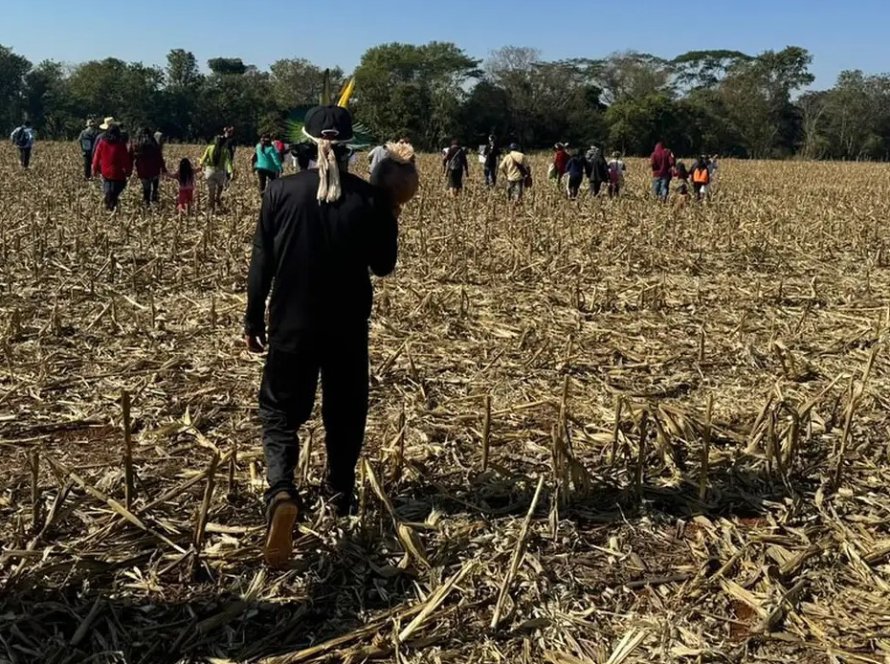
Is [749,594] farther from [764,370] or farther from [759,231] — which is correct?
[759,231]

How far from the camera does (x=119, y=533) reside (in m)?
3.43

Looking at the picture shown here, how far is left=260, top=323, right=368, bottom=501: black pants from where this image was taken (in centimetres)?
324

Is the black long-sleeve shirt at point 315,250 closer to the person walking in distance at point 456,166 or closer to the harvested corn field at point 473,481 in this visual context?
the harvested corn field at point 473,481

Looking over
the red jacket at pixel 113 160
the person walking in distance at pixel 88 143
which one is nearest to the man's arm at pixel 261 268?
the red jacket at pixel 113 160

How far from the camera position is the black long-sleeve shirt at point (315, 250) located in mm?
3139

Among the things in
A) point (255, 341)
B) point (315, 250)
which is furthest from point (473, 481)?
point (315, 250)

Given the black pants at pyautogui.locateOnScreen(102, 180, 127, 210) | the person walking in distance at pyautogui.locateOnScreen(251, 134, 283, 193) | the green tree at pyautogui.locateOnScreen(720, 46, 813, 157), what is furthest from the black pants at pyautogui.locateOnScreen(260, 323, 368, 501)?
the green tree at pyautogui.locateOnScreen(720, 46, 813, 157)

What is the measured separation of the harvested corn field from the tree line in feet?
121

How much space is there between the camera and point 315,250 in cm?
314

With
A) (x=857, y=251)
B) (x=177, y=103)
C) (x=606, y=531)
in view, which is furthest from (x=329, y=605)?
(x=177, y=103)

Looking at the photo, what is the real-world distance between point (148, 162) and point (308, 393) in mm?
10140

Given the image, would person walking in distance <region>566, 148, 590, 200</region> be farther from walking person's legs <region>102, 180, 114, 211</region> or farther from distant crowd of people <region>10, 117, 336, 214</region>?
walking person's legs <region>102, 180, 114, 211</region>

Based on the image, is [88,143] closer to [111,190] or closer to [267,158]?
[267,158]

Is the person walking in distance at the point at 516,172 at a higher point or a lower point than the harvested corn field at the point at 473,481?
higher
